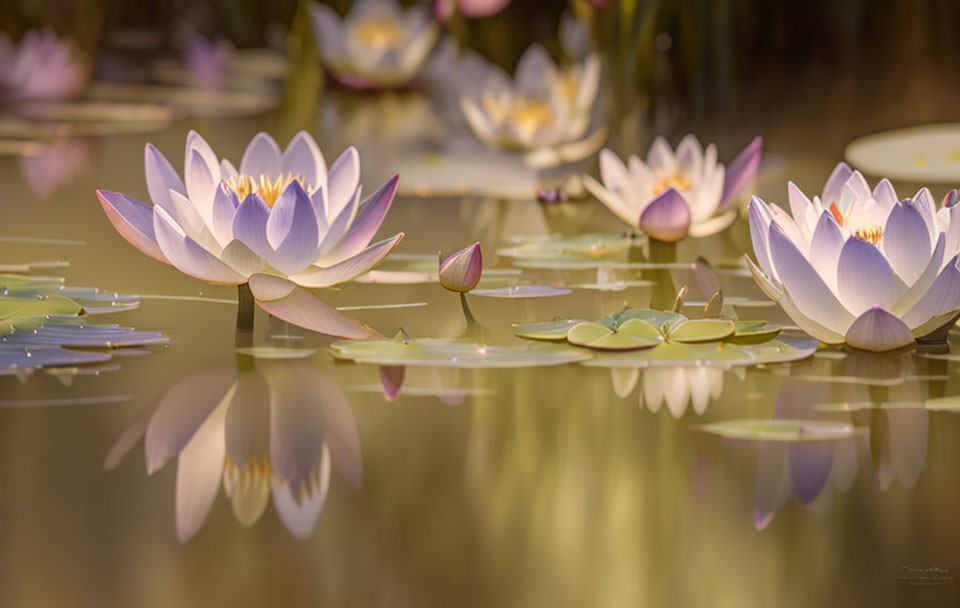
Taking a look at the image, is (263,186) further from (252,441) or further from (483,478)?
(483,478)

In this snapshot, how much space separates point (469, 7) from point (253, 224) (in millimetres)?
3007

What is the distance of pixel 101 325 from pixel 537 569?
86cm

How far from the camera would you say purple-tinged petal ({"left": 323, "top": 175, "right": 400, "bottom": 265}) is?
164 cm

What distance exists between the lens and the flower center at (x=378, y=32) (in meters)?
5.07

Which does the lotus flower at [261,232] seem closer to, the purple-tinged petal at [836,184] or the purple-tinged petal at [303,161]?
the purple-tinged petal at [303,161]

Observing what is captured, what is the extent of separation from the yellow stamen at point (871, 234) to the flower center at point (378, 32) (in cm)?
371

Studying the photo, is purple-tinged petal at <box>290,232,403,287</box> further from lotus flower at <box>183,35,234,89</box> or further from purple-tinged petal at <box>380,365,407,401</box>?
lotus flower at <box>183,35,234,89</box>

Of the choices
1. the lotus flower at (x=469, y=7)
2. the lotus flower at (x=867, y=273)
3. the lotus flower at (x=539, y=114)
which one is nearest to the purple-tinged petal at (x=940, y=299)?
the lotus flower at (x=867, y=273)

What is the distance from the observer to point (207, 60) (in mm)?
7129

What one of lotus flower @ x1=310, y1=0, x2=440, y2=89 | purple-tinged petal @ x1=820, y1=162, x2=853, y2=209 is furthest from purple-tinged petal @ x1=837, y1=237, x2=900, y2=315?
lotus flower @ x1=310, y1=0, x2=440, y2=89

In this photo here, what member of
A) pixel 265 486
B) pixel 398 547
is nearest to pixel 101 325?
pixel 265 486

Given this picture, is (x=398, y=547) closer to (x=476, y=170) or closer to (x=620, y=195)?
(x=620, y=195)

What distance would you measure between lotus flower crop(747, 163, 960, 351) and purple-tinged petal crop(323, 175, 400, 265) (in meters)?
0.45

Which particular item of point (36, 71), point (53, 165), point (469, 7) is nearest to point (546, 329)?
point (53, 165)
